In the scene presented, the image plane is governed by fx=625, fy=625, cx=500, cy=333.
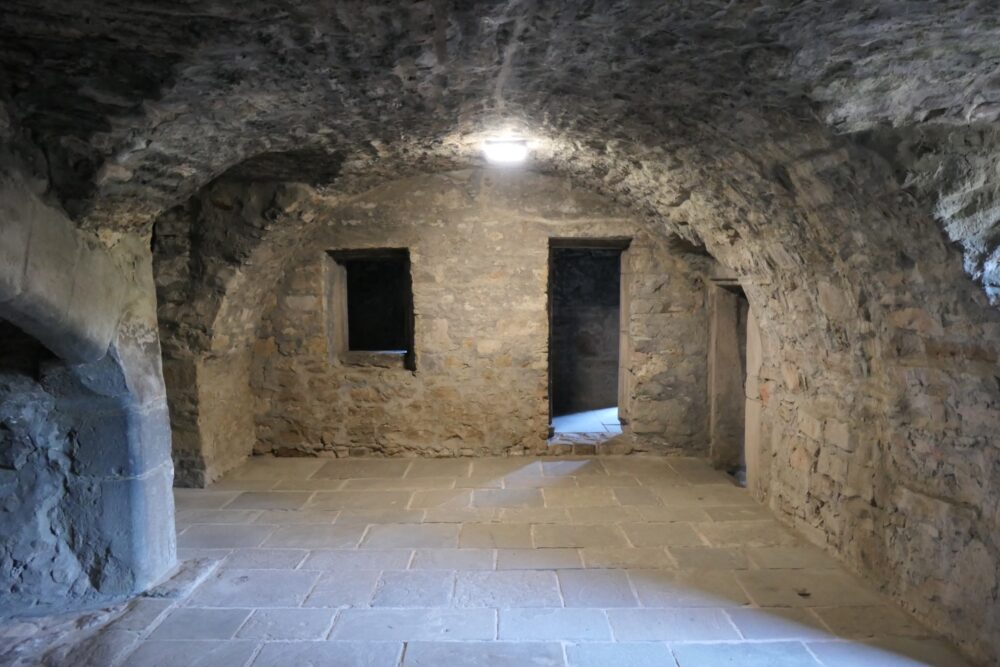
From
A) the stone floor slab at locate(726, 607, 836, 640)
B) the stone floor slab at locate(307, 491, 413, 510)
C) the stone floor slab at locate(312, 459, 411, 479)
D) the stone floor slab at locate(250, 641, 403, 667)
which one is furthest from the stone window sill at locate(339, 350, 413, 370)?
the stone floor slab at locate(726, 607, 836, 640)

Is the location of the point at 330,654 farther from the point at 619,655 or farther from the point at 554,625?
the point at 619,655

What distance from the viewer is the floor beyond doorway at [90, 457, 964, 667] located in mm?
2607

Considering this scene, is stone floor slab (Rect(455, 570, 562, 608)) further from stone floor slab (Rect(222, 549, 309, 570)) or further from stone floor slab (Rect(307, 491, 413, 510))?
stone floor slab (Rect(307, 491, 413, 510))

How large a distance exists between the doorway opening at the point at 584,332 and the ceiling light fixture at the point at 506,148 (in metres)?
4.61

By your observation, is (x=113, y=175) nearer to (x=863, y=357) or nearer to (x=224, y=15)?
(x=224, y=15)

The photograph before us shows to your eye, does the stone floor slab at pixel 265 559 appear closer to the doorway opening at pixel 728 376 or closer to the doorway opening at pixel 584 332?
the doorway opening at pixel 728 376

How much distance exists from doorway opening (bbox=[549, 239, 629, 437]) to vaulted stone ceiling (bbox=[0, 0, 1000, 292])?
5.41 m

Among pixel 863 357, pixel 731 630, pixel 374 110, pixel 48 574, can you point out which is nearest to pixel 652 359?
pixel 863 357

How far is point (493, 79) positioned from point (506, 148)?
117 centimetres

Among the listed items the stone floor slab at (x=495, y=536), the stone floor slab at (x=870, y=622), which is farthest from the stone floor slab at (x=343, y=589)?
the stone floor slab at (x=870, y=622)

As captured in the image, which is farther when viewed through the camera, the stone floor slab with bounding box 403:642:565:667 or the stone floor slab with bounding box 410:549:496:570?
the stone floor slab with bounding box 410:549:496:570

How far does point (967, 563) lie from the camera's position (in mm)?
2498

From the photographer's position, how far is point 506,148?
11.6 feet

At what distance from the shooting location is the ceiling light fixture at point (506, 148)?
346cm
